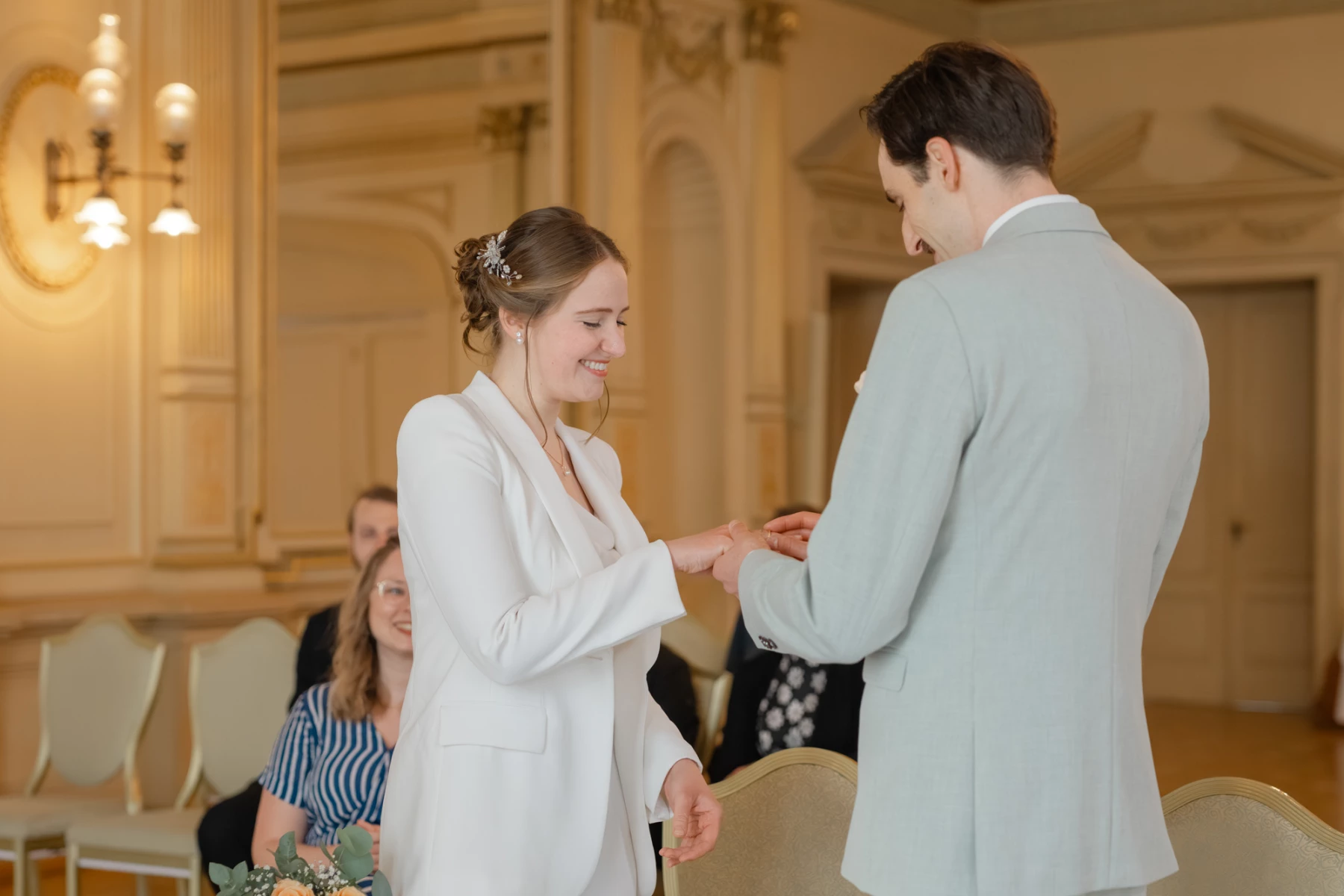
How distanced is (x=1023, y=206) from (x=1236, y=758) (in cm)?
713

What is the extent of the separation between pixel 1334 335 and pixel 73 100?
7.60m

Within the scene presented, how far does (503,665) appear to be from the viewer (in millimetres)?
1860

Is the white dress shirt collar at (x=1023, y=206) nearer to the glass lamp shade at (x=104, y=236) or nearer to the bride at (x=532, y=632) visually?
the bride at (x=532, y=632)

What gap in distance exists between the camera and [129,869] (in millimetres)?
4438

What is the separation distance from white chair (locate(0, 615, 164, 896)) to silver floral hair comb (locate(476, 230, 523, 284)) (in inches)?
131

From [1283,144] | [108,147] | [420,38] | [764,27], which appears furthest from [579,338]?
[1283,144]

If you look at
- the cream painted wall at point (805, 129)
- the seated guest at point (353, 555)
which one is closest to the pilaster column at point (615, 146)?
the cream painted wall at point (805, 129)

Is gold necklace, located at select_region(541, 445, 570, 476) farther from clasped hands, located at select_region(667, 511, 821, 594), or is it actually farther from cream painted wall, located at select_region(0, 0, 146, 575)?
cream painted wall, located at select_region(0, 0, 146, 575)

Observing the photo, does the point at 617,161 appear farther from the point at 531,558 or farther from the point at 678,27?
the point at 531,558

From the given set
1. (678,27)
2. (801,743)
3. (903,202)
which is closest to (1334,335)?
(678,27)

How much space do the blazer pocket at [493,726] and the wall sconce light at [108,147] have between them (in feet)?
15.0

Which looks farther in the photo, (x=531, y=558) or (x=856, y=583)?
(x=531, y=558)

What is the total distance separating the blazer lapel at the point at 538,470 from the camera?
2014mm

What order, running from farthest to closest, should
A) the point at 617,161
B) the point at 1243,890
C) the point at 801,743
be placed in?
the point at 617,161 < the point at 801,743 < the point at 1243,890
